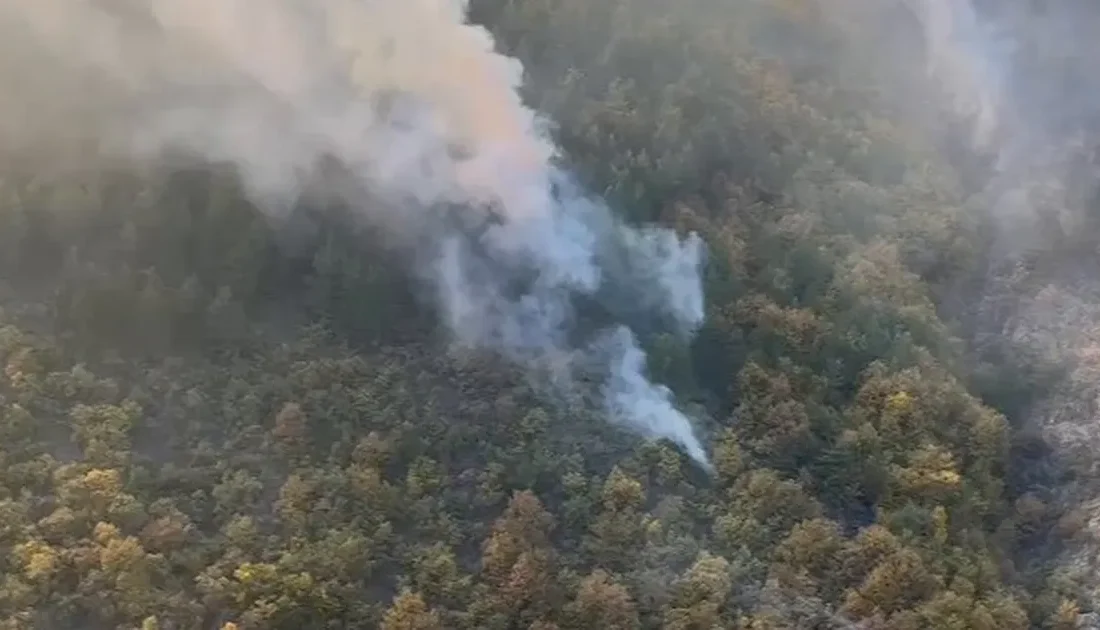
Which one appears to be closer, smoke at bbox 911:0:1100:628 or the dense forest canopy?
the dense forest canopy

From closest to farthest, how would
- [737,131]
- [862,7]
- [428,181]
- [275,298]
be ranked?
[275,298] → [428,181] → [737,131] → [862,7]

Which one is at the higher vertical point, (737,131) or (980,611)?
(737,131)

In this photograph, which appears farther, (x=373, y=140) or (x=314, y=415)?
(x=373, y=140)

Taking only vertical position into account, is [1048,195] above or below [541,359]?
above

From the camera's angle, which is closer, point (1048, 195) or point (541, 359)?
point (541, 359)

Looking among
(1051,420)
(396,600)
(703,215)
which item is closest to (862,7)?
(703,215)

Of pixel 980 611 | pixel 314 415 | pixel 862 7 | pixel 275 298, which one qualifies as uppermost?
pixel 862 7

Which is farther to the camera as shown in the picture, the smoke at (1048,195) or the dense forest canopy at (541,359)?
the smoke at (1048,195)

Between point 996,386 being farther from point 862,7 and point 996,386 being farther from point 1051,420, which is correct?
point 862,7
